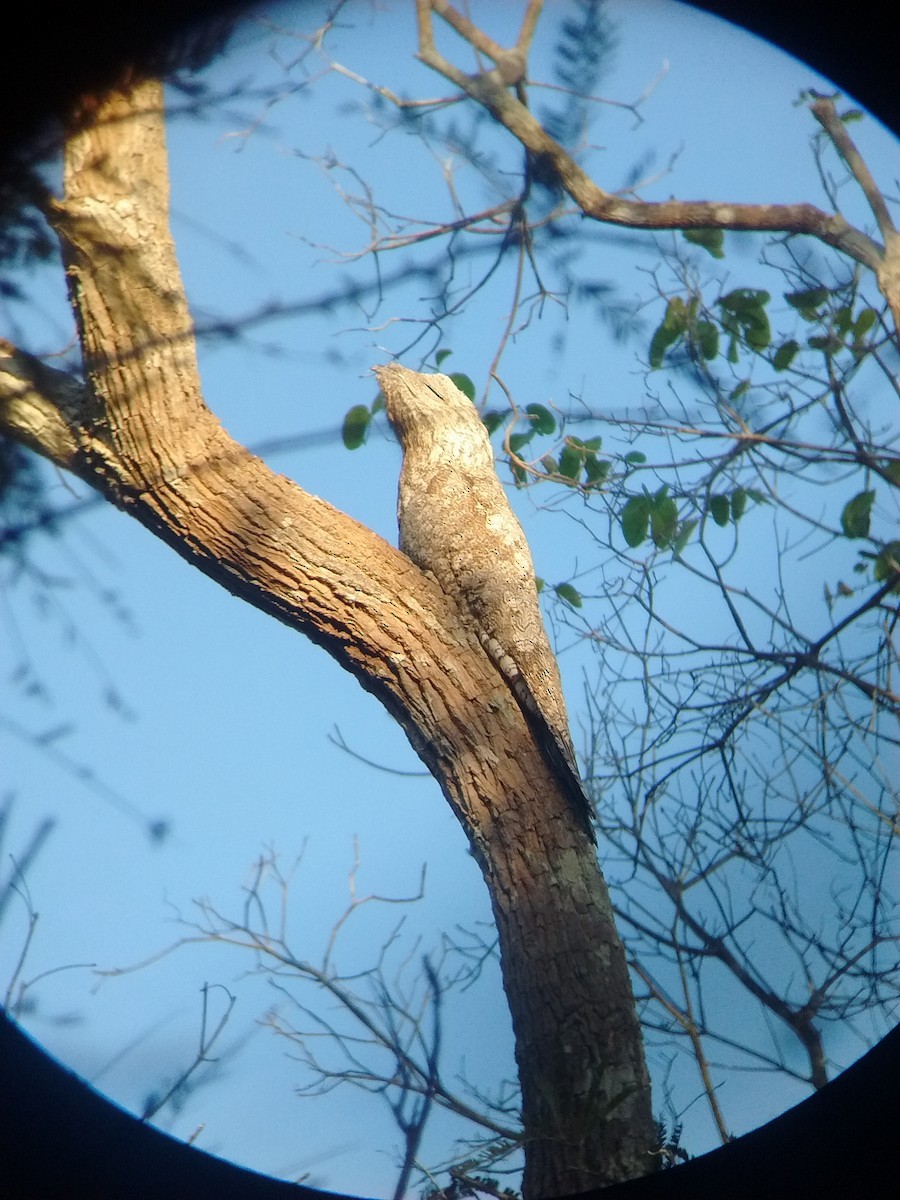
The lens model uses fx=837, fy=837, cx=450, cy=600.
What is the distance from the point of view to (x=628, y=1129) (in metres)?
1.18

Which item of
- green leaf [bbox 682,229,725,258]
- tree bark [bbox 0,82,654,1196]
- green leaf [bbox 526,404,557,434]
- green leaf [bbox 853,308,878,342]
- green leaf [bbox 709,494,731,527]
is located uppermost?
green leaf [bbox 682,229,725,258]

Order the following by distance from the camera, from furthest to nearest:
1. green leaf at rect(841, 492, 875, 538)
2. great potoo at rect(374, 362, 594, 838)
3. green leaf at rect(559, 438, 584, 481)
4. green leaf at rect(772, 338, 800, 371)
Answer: green leaf at rect(559, 438, 584, 481) < green leaf at rect(772, 338, 800, 371) < green leaf at rect(841, 492, 875, 538) < great potoo at rect(374, 362, 594, 838)

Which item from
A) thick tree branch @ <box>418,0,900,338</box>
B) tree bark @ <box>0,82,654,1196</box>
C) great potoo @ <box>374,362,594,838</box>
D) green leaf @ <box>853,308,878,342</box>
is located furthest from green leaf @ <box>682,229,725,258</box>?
tree bark @ <box>0,82,654,1196</box>

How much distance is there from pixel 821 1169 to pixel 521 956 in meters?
0.48

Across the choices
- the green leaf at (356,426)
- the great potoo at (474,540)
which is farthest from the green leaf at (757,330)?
the green leaf at (356,426)

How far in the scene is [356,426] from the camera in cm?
190

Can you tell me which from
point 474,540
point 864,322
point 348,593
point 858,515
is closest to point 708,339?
point 864,322

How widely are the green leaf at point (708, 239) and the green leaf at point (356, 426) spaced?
2.64 feet

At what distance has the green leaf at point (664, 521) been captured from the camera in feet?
5.82

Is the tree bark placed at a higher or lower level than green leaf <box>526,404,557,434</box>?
lower

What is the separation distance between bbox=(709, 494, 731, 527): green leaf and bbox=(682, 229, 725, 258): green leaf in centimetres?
54

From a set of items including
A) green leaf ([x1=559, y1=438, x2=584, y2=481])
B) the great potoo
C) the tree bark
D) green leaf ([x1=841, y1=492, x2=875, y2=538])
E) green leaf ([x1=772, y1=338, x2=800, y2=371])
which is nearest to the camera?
the tree bark

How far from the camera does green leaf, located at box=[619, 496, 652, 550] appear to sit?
1777 millimetres

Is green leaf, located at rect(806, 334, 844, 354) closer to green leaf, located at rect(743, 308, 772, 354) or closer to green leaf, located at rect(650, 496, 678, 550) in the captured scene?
green leaf, located at rect(743, 308, 772, 354)
